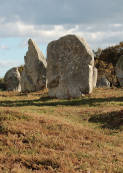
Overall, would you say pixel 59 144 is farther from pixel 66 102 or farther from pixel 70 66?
pixel 70 66

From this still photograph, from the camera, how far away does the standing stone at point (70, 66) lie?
19.7 m

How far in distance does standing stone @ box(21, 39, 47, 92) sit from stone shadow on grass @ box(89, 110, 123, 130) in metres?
14.6

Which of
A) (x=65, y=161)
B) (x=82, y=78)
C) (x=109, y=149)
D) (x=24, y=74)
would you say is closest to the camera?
(x=65, y=161)

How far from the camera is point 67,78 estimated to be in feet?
65.3

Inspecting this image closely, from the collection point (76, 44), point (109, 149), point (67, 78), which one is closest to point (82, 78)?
point (67, 78)

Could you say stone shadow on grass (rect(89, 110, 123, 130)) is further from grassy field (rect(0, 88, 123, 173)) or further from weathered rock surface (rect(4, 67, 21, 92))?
weathered rock surface (rect(4, 67, 21, 92))

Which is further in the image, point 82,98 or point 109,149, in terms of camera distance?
point 82,98

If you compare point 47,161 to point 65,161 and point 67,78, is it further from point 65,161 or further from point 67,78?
point 67,78

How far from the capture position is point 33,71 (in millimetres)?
27562

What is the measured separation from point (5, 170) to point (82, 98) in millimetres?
13633

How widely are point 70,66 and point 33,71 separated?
844 cm

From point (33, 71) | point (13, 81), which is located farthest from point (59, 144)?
point (13, 81)

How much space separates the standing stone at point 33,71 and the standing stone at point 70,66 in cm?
690

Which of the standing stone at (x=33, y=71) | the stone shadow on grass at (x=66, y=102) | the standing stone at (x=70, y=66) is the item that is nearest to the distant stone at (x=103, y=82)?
the standing stone at (x=33, y=71)
